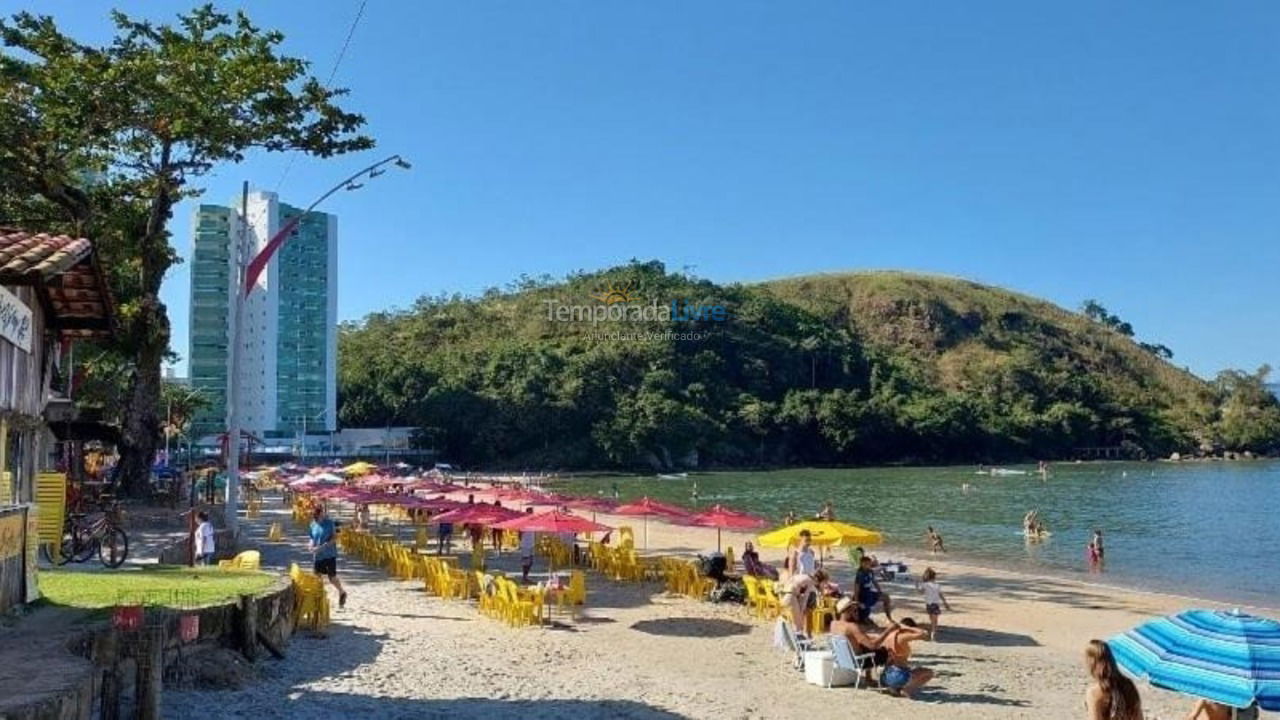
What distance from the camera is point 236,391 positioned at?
1862 cm

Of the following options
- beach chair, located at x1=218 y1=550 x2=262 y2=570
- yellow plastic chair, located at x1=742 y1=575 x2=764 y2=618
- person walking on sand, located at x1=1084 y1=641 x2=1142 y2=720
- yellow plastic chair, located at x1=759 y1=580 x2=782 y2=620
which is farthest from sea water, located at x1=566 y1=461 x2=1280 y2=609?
person walking on sand, located at x1=1084 y1=641 x2=1142 y2=720

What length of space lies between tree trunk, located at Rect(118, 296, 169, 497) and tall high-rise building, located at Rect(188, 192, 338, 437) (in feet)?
219

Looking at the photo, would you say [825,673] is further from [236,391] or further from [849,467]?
[849,467]

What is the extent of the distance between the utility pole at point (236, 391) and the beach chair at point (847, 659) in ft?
38.0

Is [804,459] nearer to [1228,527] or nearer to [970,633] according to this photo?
[1228,527]

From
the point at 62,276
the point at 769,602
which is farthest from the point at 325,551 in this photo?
the point at 769,602

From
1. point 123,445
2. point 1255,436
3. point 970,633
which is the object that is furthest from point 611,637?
point 1255,436

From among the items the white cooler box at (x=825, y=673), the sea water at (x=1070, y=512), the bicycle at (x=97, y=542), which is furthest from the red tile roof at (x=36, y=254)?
the sea water at (x=1070, y=512)

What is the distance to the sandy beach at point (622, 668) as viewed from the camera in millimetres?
9719

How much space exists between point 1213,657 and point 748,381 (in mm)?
110819

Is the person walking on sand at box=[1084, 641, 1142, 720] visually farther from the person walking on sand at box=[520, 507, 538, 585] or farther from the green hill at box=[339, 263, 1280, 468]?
the green hill at box=[339, 263, 1280, 468]

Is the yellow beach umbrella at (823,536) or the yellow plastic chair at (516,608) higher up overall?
the yellow beach umbrella at (823,536)

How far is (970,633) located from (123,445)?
21.0 meters

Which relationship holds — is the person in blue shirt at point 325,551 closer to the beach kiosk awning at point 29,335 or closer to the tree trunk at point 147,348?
the beach kiosk awning at point 29,335
